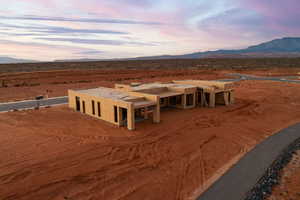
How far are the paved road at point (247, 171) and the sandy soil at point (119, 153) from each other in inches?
12.5

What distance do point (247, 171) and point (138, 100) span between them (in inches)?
284

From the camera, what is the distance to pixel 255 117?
44.8 ft

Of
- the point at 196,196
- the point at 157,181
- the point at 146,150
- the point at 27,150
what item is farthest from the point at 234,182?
the point at 27,150

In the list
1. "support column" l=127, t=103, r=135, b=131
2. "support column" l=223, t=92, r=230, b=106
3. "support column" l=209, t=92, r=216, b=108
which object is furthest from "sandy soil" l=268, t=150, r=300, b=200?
"support column" l=223, t=92, r=230, b=106

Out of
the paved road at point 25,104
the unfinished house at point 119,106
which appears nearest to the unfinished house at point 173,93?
the unfinished house at point 119,106

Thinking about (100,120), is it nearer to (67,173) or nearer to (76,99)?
(76,99)

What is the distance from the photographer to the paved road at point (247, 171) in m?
5.76

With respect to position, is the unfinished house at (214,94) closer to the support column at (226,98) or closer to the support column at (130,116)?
the support column at (226,98)

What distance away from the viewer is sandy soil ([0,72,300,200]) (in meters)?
6.04

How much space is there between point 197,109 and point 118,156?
9.22 meters

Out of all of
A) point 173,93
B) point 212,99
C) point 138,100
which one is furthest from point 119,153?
point 212,99

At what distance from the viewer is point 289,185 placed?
6.18 m

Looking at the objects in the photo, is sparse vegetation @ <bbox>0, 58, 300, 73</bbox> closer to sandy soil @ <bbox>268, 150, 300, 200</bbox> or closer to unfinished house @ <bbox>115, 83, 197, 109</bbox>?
unfinished house @ <bbox>115, 83, 197, 109</bbox>

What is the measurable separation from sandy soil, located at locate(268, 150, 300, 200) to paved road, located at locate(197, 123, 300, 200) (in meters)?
0.54
